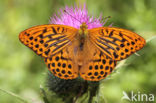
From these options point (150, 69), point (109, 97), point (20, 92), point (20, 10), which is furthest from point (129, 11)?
point (20, 92)

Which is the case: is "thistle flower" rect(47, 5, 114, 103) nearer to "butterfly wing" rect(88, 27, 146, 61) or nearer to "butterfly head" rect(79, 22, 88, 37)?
"butterfly head" rect(79, 22, 88, 37)

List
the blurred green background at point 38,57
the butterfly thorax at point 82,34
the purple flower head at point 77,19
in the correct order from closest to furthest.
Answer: the butterfly thorax at point 82,34 → the purple flower head at point 77,19 → the blurred green background at point 38,57

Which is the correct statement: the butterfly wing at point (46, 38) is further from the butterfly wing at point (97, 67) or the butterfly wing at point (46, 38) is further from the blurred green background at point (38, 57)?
the blurred green background at point (38, 57)

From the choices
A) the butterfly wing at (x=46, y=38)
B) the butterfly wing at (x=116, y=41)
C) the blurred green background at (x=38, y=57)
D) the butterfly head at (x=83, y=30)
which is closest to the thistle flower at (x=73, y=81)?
the butterfly head at (x=83, y=30)

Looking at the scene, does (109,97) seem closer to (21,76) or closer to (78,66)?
(21,76)

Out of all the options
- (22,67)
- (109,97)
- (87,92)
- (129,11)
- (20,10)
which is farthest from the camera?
(20,10)

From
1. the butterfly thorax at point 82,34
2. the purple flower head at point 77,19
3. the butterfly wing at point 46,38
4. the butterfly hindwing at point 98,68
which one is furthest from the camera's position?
the purple flower head at point 77,19
